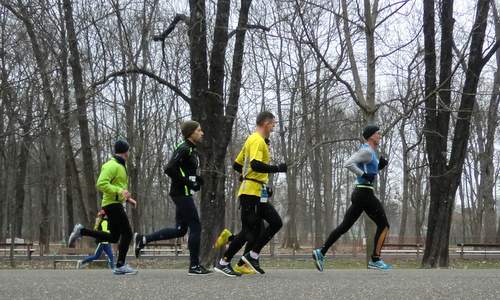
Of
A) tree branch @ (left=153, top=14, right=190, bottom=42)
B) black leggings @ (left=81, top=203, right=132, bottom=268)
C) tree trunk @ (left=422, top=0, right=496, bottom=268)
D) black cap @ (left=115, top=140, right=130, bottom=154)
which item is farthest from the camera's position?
tree trunk @ (left=422, top=0, right=496, bottom=268)

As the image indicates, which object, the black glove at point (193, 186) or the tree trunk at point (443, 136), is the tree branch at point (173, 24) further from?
the black glove at point (193, 186)

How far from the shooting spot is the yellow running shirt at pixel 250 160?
24.7 ft

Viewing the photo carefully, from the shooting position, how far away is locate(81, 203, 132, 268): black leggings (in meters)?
8.35

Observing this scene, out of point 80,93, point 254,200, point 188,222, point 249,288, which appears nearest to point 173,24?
point 80,93

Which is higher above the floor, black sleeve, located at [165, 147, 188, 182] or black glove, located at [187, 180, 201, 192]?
black sleeve, located at [165, 147, 188, 182]

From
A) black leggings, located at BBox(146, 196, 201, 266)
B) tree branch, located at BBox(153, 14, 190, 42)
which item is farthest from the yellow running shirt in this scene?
tree branch, located at BBox(153, 14, 190, 42)

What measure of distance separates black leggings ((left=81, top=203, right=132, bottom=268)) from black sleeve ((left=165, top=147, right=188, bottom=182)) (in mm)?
1097

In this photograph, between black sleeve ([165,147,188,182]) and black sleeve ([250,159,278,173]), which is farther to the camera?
black sleeve ([165,147,188,182])

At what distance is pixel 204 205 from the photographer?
13.6 metres

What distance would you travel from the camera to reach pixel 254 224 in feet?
25.6

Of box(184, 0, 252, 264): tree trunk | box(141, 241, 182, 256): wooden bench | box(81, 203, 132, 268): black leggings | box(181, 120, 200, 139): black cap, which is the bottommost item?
box(141, 241, 182, 256): wooden bench

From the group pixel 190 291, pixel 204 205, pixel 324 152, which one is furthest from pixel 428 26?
pixel 324 152

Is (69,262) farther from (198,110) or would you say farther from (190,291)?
(190,291)

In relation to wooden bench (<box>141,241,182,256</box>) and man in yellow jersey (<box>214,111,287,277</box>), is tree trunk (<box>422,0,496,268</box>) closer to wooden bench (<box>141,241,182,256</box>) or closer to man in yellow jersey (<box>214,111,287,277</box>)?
man in yellow jersey (<box>214,111,287,277</box>)
